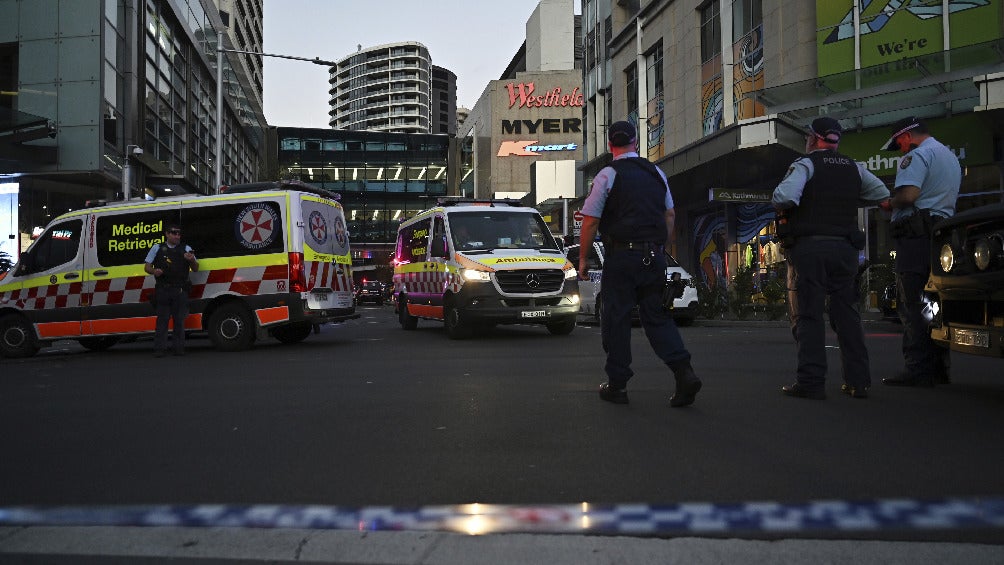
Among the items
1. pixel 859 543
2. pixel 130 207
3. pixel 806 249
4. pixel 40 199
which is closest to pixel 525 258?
pixel 130 207

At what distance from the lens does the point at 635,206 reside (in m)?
5.72

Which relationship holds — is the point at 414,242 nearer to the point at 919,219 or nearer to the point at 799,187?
the point at 799,187

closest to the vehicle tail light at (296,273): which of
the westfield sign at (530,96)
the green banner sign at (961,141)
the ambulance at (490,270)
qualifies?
the ambulance at (490,270)

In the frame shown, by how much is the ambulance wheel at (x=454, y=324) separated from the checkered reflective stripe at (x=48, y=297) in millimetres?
5204

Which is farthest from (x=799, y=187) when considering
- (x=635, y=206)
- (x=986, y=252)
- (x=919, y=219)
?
(x=986, y=252)

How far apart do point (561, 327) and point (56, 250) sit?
748 centimetres

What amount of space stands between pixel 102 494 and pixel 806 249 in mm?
4448

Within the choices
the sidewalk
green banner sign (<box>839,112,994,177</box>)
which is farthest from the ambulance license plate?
green banner sign (<box>839,112,994,177</box>)

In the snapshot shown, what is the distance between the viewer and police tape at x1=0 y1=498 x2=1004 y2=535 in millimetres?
2889

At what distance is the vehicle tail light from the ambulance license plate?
845cm

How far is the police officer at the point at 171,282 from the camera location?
36.3ft

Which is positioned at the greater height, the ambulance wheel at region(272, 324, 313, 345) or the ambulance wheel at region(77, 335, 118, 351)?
the ambulance wheel at region(272, 324, 313, 345)

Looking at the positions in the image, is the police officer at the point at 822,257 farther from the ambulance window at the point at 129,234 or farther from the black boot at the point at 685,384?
the ambulance window at the point at 129,234

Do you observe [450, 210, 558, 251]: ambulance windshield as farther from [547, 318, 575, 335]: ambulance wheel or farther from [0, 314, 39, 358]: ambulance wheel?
[0, 314, 39, 358]: ambulance wheel
